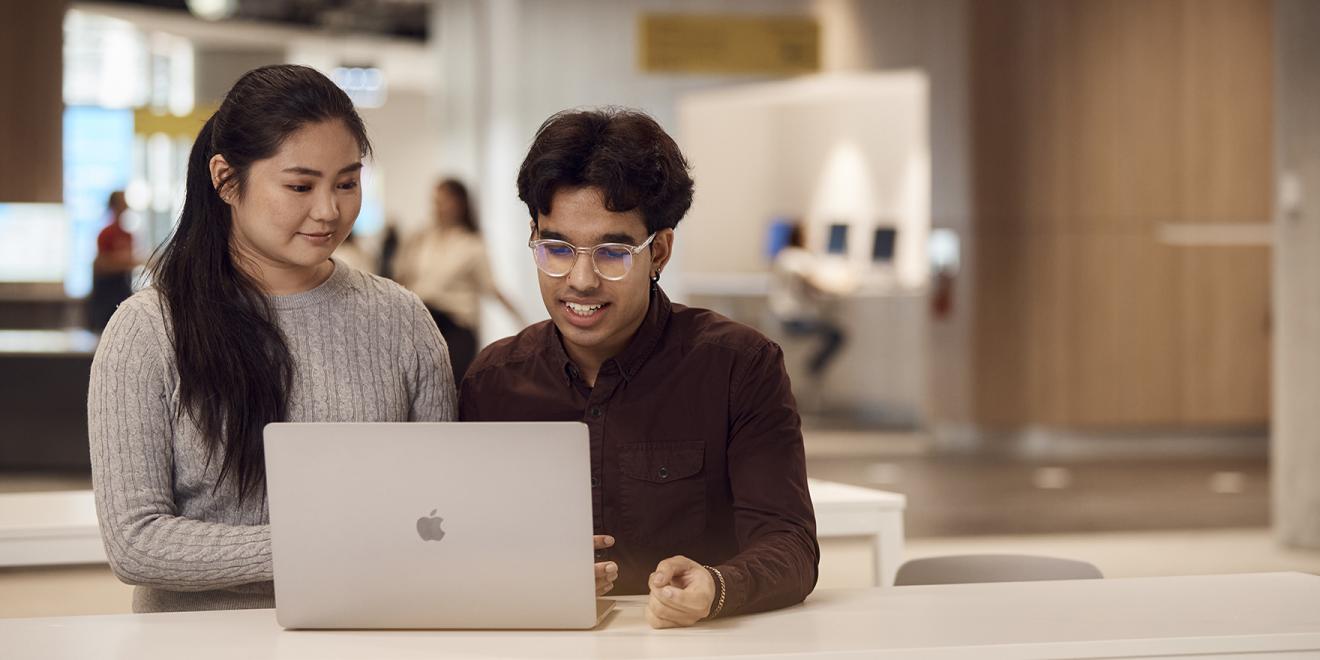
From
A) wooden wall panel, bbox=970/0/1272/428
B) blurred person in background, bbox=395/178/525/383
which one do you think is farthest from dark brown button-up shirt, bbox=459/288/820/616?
wooden wall panel, bbox=970/0/1272/428

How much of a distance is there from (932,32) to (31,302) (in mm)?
6909

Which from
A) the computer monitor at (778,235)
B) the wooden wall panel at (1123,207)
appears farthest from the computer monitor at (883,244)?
the wooden wall panel at (1123,207)

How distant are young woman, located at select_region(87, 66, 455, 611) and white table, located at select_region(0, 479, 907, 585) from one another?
31.2 inches

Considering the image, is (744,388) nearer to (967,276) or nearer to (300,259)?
(300,259)

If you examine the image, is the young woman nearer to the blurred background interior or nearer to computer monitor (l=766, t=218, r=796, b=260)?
the blurred background interior

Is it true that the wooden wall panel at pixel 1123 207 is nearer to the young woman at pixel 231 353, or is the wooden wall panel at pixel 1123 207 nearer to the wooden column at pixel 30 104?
the wooden column at pixel 30 104

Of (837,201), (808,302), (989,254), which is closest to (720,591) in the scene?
(989,254)

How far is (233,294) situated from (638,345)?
0.64 meters

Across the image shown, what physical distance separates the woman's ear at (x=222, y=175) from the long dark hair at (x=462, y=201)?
5953mm

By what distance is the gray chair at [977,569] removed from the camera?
2836 mm

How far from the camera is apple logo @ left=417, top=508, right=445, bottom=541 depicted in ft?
6.19

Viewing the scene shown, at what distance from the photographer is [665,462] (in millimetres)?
2443

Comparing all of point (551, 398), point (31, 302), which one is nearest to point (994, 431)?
point (31, 302)

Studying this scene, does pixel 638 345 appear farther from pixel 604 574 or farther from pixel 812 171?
pixel 812 171
